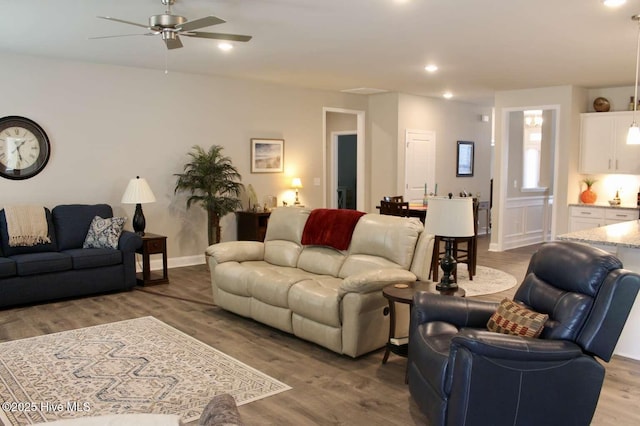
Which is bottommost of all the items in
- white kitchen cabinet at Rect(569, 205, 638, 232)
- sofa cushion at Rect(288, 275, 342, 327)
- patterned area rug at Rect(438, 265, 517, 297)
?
patterned area rug at Rect(438, 265, 517, 297)

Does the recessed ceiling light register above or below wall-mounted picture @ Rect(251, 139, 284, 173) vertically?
above

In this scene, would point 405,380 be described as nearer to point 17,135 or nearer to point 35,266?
point 35,266

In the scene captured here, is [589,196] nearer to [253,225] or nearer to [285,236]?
[253,225]

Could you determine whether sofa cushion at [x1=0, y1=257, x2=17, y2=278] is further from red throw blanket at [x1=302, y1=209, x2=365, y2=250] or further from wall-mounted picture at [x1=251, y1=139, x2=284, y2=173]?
wall-mounted picture at [x1=251, y1=139, x2=284, y2=173]

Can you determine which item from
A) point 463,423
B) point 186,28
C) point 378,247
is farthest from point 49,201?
point 463,423

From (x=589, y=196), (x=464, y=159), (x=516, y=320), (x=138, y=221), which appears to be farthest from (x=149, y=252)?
(x=464, y=159)

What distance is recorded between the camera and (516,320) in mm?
2818

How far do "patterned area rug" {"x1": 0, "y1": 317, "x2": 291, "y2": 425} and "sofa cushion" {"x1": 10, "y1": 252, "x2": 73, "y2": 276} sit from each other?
3.97ft

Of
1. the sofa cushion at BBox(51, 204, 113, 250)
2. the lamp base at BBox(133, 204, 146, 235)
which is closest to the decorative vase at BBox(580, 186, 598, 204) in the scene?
the lamp base at BBox(133, 204, 146, 235)

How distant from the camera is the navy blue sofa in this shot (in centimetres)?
526

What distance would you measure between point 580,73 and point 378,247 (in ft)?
15.1

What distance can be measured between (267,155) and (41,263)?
3695mm

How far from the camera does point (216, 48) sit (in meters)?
5.57

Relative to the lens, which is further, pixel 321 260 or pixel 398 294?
pixel 321 260
